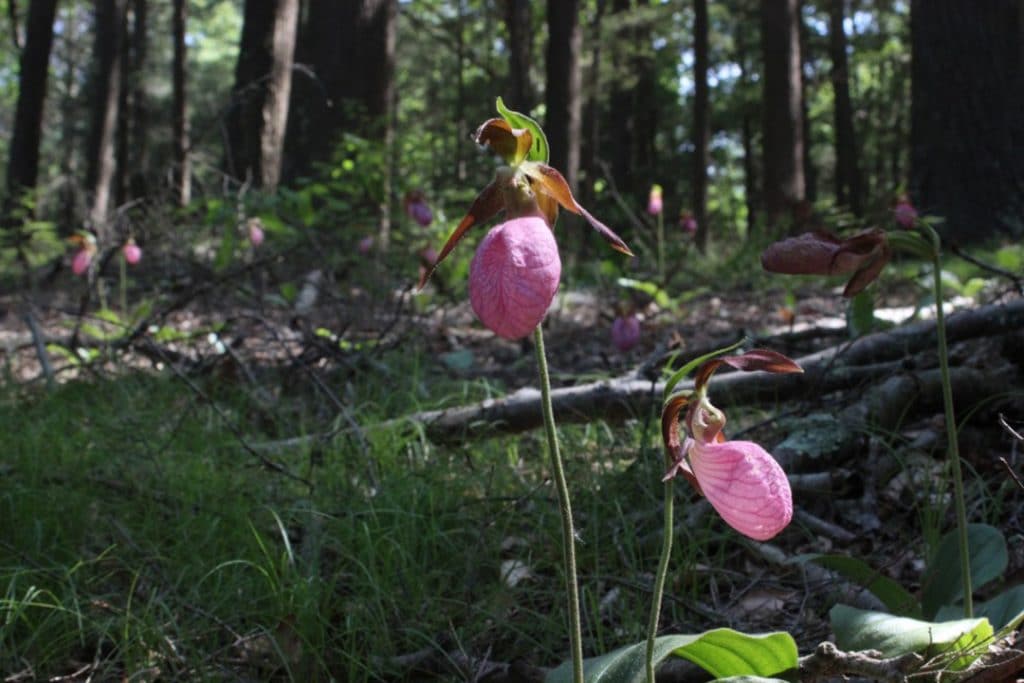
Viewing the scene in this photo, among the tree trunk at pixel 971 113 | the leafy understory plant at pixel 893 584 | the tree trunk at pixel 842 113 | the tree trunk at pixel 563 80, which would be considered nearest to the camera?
the leafy understory plant at pixel 893 584

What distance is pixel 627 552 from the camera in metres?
1.89

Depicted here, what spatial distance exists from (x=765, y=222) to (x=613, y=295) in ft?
9.77

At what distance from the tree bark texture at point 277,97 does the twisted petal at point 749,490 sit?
626 centimetres

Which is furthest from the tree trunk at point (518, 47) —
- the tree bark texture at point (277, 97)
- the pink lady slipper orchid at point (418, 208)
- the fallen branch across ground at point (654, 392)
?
the fallen branch across ground at point (654, 392)

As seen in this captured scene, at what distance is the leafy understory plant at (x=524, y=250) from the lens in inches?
34.0

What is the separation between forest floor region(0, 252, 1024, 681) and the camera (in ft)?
5.20

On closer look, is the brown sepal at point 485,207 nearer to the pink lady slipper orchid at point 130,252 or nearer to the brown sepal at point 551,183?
the brown sepal at point 551,183

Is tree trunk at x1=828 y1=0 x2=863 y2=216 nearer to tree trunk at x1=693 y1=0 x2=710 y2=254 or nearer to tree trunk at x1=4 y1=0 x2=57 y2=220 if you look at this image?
tree trunk at x1=693 y1=0 x2=710 y2=254

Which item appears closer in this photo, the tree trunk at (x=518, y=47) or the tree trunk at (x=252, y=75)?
the tree trunk at (x=518, y=47)

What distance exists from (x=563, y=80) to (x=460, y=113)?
28.8 ft

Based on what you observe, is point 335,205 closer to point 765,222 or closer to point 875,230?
point 765,222

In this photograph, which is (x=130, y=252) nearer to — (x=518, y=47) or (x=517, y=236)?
(x=518, y=47)

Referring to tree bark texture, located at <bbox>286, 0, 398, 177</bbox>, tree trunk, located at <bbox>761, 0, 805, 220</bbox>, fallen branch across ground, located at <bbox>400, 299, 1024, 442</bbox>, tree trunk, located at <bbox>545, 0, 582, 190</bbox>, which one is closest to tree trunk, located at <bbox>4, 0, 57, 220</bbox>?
tree bark texture, located at <bbox>286, 0, 398, 177</bbox>

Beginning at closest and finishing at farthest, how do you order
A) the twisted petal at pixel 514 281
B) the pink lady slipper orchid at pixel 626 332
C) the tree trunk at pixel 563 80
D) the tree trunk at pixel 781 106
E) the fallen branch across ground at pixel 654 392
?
the twisted petal at pixel 514 281 → the fallen branch across ground at pixel 654 392 → the pink lady slipper orchid at pixel 626 332 → the tree trunk at pixel 563 80 → the tree trunk at pixel 781 106
